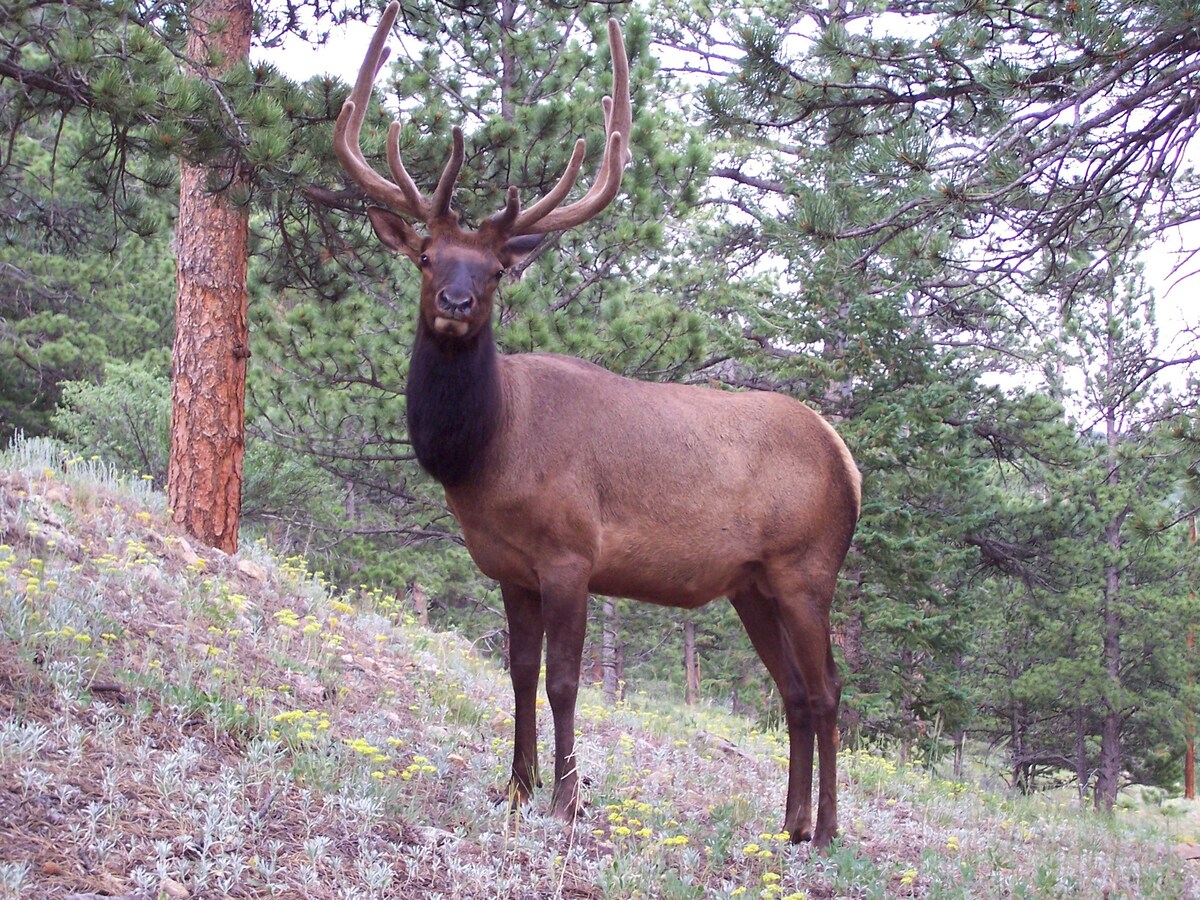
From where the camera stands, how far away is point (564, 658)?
17.4 ft

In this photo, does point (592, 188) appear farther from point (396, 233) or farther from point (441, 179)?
point (396, 233)

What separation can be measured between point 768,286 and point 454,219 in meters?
12.3

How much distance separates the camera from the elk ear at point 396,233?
567cm

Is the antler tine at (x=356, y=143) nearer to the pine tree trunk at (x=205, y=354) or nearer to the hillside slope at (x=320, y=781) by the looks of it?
the hillside slope at (x=320, y=781)

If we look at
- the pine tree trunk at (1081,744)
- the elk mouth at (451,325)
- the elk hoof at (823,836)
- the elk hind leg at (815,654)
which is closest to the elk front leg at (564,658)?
the elk mouth at (451,325)

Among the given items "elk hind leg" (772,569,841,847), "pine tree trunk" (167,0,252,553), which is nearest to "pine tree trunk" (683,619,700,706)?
"pine tree trunk" (167,0,252,553)

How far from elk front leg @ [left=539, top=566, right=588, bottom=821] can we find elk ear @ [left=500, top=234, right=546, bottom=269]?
1.61 metres

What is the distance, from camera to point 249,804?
4438mm

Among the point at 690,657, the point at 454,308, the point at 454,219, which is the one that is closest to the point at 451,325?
the point at 454,308

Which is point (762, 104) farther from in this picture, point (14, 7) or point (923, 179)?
point (14, 7)

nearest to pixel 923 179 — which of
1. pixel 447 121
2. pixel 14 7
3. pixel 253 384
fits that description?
pixel 14 7

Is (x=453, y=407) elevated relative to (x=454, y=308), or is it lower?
lower

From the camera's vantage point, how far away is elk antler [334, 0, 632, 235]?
564 centimetres

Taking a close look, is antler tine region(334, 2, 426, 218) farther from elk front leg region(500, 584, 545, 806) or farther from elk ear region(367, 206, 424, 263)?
elk front leg region(500, 584, 545, 806)
